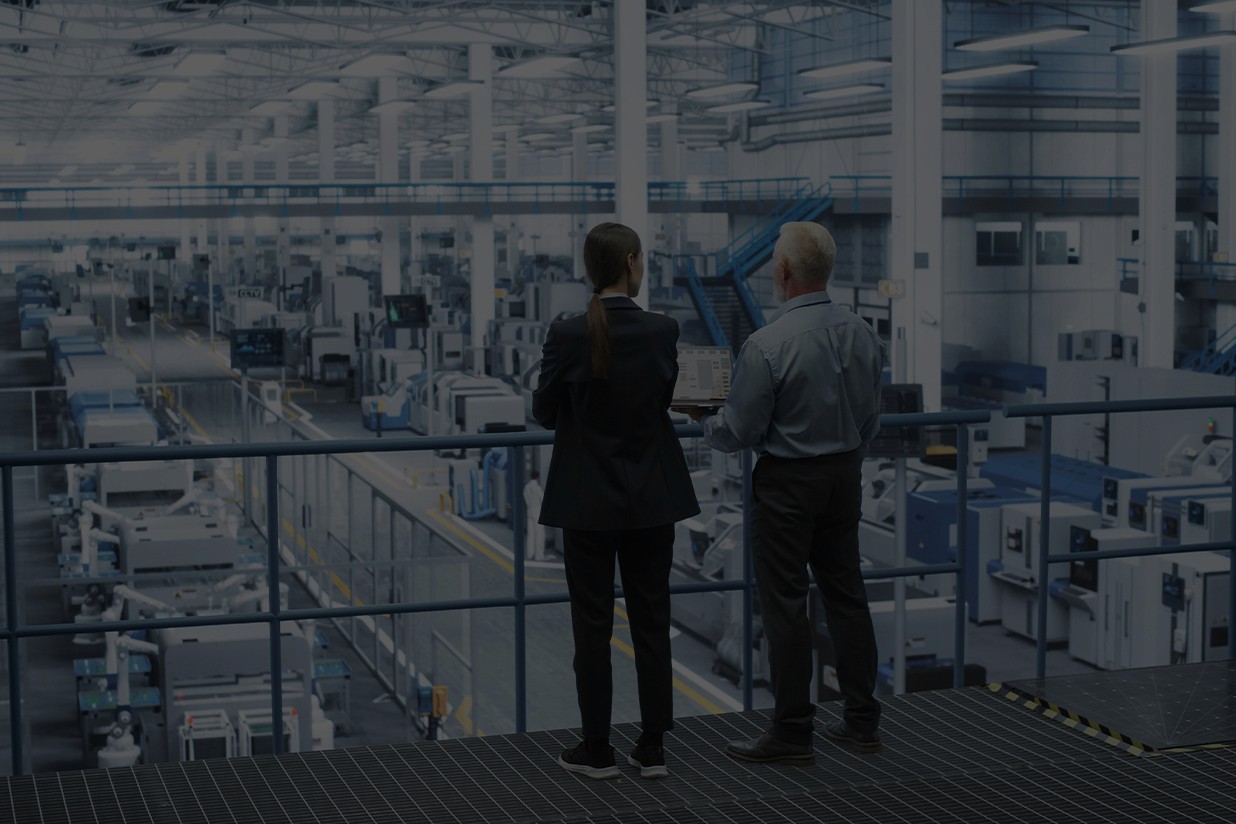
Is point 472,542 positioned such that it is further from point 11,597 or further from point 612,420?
point 612,420

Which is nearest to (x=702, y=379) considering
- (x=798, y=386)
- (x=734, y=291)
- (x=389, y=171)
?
(x=798, y=386)

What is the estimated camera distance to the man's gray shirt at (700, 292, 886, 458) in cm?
434

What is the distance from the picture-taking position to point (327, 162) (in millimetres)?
38438

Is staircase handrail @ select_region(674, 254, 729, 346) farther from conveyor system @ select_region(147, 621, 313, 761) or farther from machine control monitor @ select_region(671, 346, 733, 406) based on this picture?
machine control monitor @ select_region(671, 346, 733, 406)

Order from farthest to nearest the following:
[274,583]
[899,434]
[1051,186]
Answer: [1051,186]
[899,434]
[274,583]

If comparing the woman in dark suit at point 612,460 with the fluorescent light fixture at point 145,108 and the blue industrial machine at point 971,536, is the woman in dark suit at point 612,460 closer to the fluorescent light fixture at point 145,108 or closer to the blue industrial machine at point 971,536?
the blue industrial machine at point 971,536

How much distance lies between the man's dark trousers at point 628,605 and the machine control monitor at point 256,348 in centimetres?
1726

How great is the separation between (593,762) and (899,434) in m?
6.99

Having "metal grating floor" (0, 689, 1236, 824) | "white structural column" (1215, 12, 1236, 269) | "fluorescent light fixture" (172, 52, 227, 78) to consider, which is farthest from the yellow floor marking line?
"metal grating floor" (0, 689, 1236, 824)

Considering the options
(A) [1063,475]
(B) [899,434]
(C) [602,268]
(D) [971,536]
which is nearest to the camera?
(C) [602,268]

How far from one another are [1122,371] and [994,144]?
12.2m

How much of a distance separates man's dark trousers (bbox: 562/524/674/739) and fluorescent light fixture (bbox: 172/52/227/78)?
76.9 feet

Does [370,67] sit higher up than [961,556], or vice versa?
[370,67]

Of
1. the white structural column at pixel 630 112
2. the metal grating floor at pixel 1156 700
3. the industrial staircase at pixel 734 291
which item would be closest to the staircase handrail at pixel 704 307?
the industrial staircase at pixel 734 291
